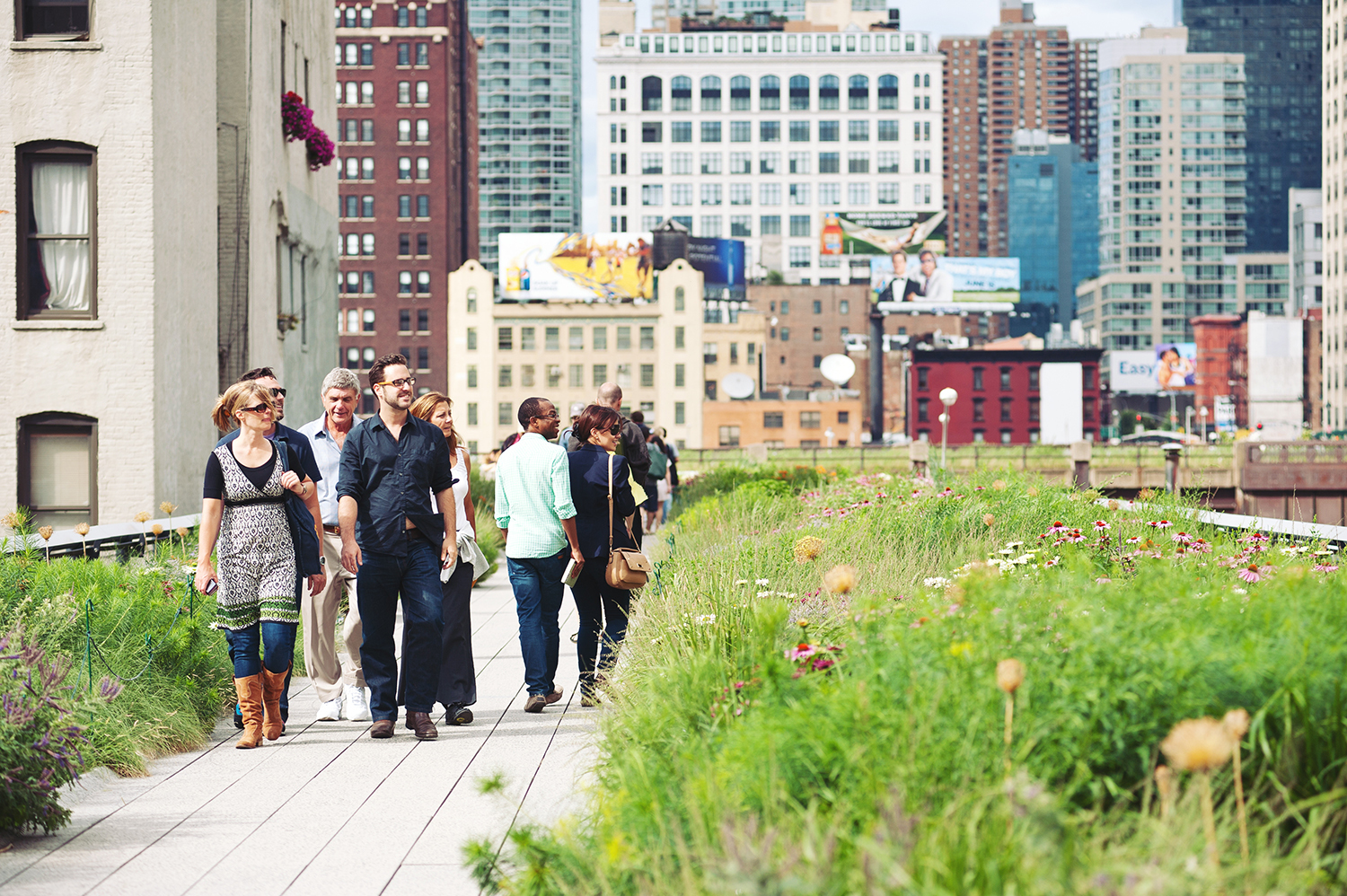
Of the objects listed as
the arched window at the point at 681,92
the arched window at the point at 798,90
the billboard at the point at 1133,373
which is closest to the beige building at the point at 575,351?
the arched window at the point at 681,92

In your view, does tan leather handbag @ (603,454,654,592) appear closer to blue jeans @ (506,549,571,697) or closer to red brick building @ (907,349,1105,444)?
blue jeans @ (506,549,571,697)

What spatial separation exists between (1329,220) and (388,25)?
91.2 m

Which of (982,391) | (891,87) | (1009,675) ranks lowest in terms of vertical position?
(1009,675)

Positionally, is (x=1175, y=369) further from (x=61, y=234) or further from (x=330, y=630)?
(x=330, y=630)

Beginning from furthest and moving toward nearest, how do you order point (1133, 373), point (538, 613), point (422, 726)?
Result: point (1133, 373)
point (538, 613)
point (422, 726)

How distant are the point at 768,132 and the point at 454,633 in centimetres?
15292

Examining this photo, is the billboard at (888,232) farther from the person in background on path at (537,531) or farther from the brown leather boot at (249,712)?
the brown leather boot at (249,712)

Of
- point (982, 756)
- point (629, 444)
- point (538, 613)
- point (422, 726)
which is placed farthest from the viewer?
point (629, 444)

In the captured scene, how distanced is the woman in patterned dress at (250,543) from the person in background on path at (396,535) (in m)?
0.38

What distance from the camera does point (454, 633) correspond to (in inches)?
345

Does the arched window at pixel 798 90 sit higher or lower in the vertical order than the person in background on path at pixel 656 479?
higher

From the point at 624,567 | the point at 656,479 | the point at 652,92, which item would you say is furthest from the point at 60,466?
the point at 652,92

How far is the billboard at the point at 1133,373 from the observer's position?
174 metres

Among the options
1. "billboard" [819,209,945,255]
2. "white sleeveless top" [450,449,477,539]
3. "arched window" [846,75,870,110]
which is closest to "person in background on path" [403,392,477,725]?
"white sleeveless top" [450,449,477,539]
